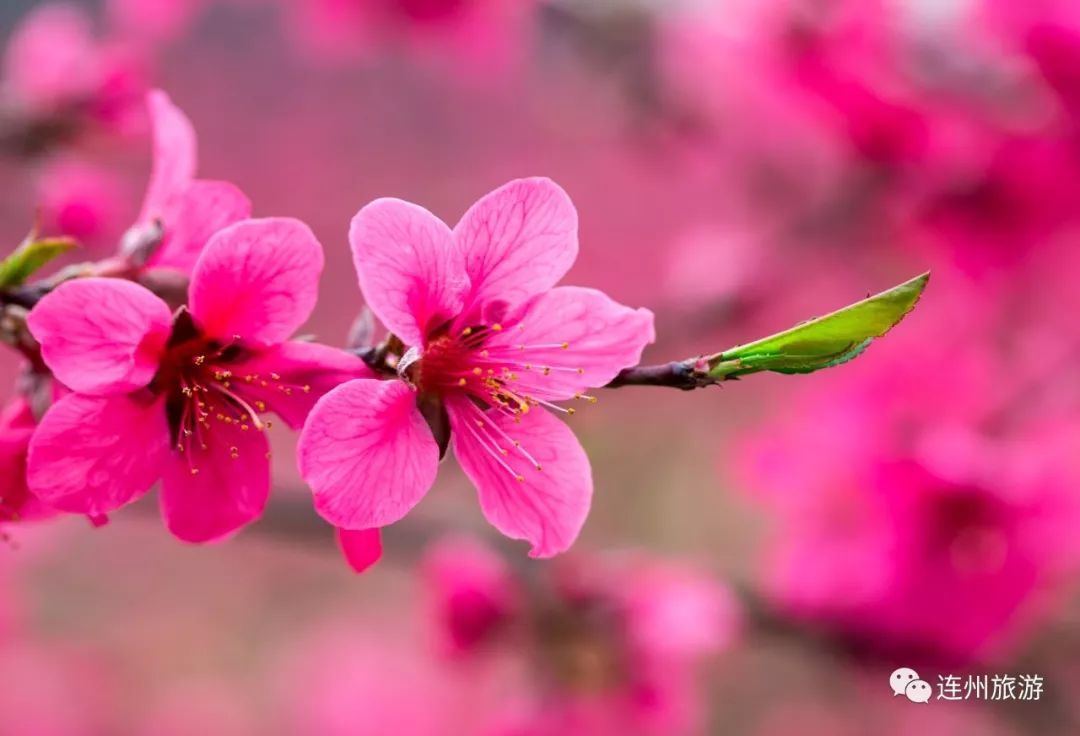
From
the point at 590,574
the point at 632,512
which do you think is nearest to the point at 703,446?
the point at 632,512

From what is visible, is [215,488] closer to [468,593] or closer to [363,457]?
[363,457]

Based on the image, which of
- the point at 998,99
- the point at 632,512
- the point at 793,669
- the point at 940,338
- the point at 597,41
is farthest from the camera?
the point at 632,512

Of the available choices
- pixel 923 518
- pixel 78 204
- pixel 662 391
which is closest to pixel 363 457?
pixel 78 204

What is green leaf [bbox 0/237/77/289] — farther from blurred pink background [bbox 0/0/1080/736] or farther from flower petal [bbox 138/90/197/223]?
blurred pink background [bbox 0/0/1080/736]

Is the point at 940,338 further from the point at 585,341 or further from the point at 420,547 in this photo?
the point at 585,341

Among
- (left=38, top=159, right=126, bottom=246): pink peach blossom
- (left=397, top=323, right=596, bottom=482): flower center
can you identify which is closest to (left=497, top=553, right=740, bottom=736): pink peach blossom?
(left=38, top=159, right=126, bottom=246): pink peach blossom

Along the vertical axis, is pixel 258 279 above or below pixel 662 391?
below

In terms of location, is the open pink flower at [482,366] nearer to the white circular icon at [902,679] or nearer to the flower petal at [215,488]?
the flower petal at [215,488]
